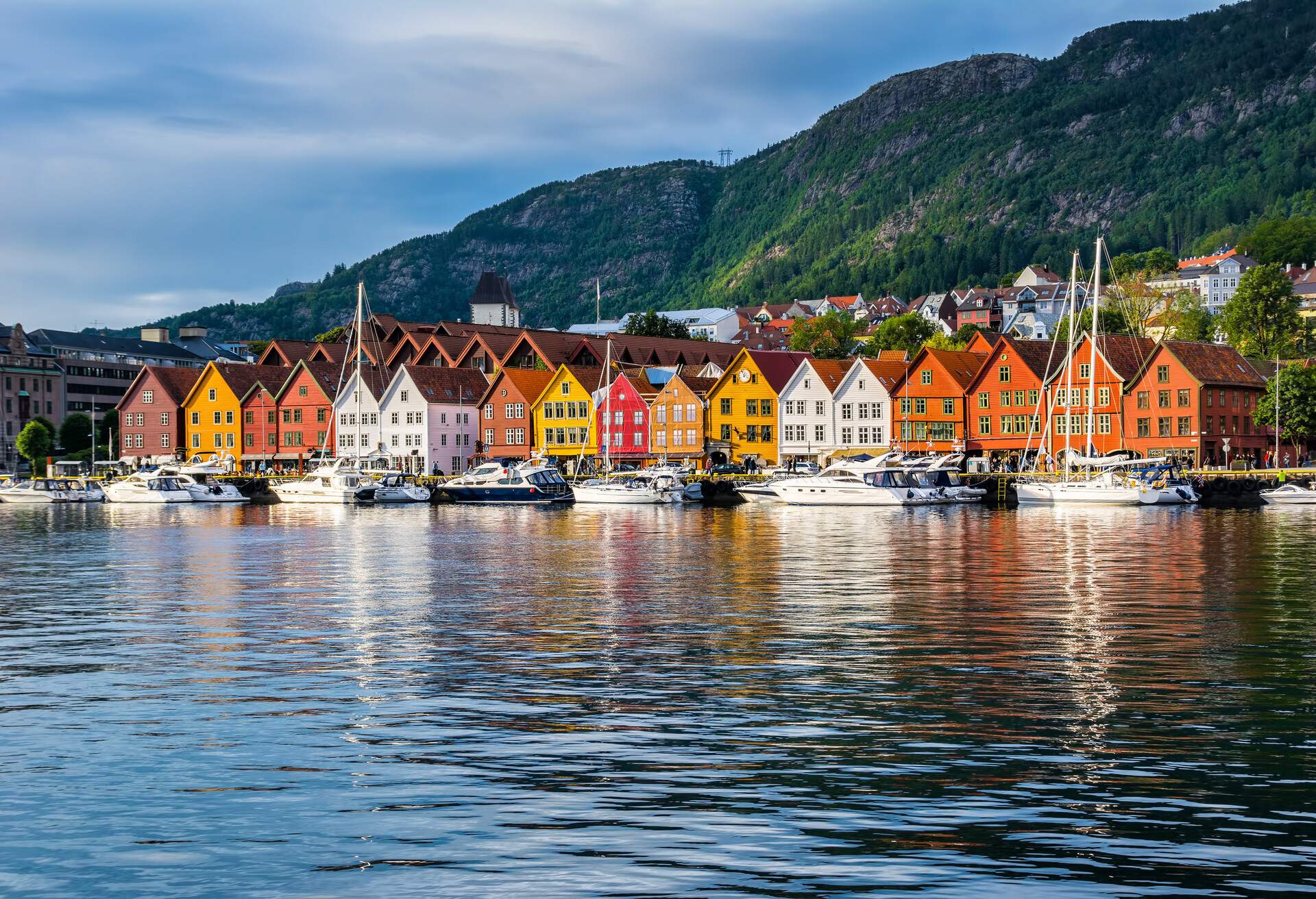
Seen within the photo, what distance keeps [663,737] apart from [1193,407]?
108 meters

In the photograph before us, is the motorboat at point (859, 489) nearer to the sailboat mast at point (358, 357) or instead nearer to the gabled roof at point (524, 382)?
the sailboat mast at point (358, 357)

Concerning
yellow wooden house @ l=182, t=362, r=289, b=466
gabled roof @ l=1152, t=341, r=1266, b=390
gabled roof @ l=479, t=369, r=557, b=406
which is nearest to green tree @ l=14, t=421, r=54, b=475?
yellow wooden house @ l=182, t=362, r=289, b=466

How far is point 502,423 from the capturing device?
151m

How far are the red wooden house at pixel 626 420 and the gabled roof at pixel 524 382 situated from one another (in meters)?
7.97

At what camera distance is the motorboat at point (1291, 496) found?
99625 millimetres

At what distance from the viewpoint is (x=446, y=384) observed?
154 metres

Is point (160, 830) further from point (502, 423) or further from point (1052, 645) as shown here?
point (502, 423)

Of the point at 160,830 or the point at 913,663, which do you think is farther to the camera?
the point at 913,663

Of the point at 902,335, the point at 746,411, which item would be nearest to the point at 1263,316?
the point at 902,335

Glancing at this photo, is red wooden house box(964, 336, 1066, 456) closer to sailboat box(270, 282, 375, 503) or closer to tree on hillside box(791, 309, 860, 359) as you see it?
tree on hillside box(791, 309, 860, 359)

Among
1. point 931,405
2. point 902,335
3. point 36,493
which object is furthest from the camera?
point 902,335

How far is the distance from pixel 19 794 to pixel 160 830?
2.75m

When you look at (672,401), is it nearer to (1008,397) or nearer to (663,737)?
(1008,397)

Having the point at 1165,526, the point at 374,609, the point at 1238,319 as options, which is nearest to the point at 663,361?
the point at 1238,319
